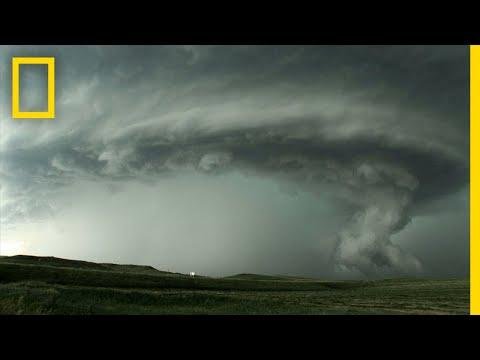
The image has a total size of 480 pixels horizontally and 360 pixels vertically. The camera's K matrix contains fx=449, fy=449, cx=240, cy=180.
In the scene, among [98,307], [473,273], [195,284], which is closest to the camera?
[473,273]

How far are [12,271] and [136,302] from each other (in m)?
33.6

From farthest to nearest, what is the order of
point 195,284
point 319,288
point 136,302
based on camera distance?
point 319,288 → point 195,284 → point 136,302

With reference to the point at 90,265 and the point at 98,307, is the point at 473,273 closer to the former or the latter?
the point at 98,307

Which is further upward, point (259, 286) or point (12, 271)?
point (12, 271)

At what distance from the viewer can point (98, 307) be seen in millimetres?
42219

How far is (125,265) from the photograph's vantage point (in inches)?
5290

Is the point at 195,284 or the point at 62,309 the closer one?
the point at 62,309

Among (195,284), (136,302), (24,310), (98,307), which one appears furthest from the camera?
(195,284)

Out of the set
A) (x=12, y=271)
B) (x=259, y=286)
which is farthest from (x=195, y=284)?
(x=12, y=271)
